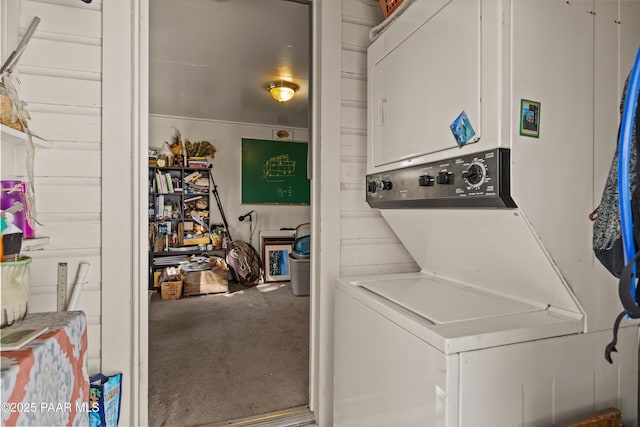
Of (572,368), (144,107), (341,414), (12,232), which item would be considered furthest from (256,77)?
(572,368)

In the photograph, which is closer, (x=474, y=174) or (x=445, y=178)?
(x=474, y=174)

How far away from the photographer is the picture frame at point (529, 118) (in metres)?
0.88

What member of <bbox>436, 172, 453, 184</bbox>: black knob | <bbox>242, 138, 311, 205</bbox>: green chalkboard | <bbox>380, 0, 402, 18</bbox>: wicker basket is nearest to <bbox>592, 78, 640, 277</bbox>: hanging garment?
<bbox>436, 172, 453, 184</bbox>: black knob

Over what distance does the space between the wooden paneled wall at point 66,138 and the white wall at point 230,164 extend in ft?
12.2

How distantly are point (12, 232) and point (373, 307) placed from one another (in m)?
1.12

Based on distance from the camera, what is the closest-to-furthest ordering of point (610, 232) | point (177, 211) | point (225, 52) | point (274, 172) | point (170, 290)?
point (610, 232) < point (225, 52) < point (170, 290) < point (177, 211) < point (274, 172)

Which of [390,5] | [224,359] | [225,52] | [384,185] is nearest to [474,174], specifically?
[384,185]

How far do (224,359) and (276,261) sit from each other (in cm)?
255

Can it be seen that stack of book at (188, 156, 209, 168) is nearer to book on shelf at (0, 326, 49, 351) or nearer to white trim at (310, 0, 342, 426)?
white trim at (310, 0, 342, 426)

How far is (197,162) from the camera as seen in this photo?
475 cm

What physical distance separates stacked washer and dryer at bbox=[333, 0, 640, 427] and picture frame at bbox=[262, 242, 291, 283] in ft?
12.4

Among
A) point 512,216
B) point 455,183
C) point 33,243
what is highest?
point 455,183

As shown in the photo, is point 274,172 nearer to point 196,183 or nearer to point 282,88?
Result: point 196,183

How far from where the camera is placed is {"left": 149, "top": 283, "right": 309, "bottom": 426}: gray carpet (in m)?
1.86
